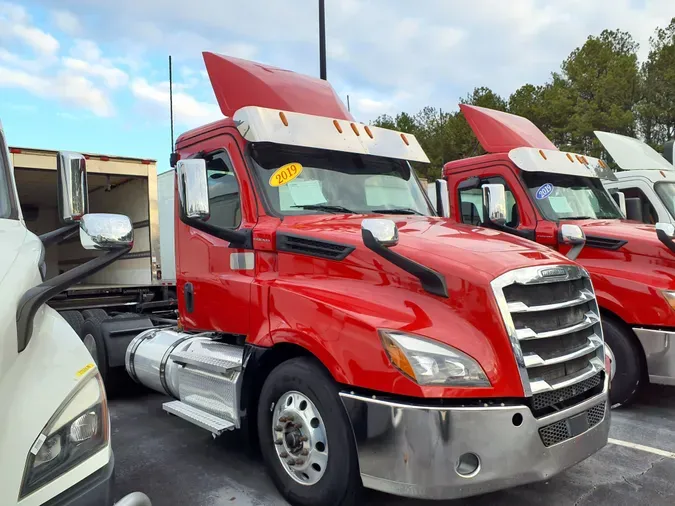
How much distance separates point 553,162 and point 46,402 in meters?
5.95

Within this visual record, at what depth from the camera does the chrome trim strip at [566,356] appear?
9.94ft

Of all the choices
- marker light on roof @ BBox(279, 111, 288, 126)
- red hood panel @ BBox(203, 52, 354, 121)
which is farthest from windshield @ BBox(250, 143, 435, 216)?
red hood panel @ BBox(203, 52, 354, 121)

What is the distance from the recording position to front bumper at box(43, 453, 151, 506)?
1.86 metres

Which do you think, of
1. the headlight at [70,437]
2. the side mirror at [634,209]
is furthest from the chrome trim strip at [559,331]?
the side mirror at [634,209]

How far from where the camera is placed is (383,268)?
334cm

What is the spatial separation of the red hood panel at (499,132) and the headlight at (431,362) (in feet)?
14.6

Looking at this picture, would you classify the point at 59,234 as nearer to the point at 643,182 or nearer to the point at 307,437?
the point at 307,437

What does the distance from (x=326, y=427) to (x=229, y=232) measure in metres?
1.64

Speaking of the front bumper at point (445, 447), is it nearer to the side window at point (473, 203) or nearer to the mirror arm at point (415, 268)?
the mirror arm at point (415, 268)

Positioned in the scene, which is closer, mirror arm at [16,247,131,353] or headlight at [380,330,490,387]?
mirror arm at [16,247,131,353]

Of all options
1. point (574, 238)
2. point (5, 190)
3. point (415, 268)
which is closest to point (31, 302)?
point (5, 190)

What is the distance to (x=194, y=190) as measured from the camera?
3775 mm

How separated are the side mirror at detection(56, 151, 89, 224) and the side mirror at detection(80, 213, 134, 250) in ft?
1.65

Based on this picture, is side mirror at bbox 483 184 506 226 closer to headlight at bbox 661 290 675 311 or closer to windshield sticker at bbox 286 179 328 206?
windshield sticker at bbox 286 179 328 206
